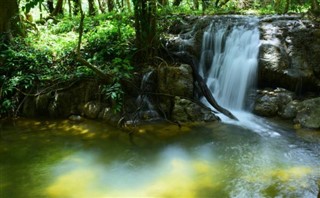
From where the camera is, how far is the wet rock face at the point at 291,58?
7.77m

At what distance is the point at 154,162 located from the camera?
541 centimetres

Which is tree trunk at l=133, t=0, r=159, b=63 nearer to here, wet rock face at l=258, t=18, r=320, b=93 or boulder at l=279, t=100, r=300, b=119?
wet rock face at l=258, t=18, r=320, b=93

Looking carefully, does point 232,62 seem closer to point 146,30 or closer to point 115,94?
point 146,30

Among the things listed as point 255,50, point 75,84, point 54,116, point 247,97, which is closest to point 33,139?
point 54,116

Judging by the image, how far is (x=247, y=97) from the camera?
7.89 m

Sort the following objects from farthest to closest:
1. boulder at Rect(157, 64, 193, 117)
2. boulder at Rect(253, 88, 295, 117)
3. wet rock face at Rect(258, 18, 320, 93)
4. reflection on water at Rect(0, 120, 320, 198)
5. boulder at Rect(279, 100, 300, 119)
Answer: wet rock face at Rect(258, 18, 320, 93)
boulder at Rect(157, 64, 193, 117)
boulder at Rect(253, 88, 295, 117)
boulder at Rect(279, 100, 300, 119)
reflection on water at Rect(0, 120, 320, 198)

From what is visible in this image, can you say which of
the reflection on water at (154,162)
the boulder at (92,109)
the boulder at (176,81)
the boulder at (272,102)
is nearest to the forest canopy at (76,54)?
the boulder at (92,109)

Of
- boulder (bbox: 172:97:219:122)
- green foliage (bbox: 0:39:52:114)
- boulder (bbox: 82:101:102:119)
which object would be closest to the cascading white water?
boulder (bbox: 172:97:219:122)

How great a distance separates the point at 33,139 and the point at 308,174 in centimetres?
474

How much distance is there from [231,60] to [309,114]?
7.74 feet

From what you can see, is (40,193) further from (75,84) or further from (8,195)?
(75,84)

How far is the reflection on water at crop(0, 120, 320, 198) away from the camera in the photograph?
4.50 meters

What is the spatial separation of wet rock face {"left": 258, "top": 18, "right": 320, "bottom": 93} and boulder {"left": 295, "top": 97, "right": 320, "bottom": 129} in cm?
78

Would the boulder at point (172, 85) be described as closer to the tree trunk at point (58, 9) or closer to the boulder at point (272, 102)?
the boulder at point (272, 102)
